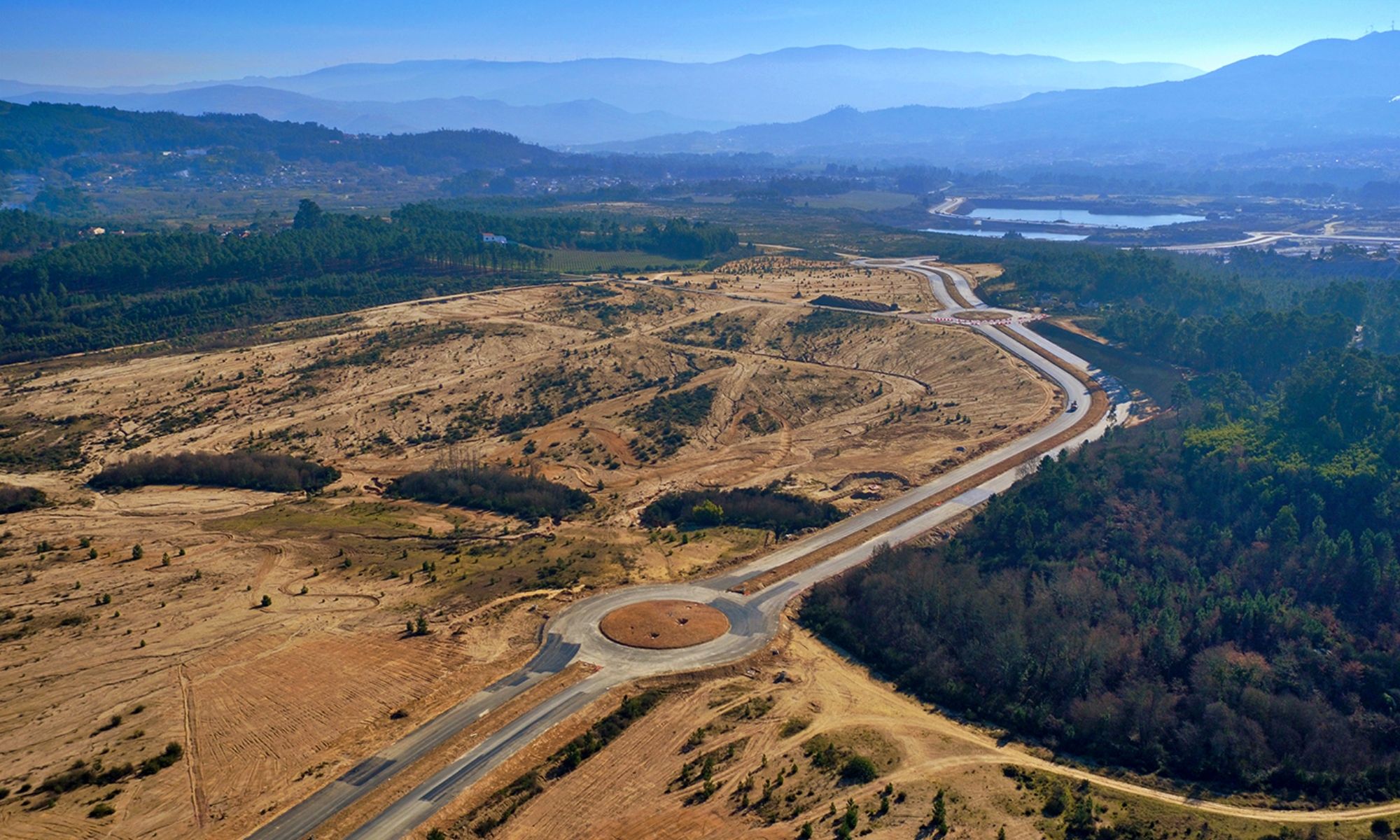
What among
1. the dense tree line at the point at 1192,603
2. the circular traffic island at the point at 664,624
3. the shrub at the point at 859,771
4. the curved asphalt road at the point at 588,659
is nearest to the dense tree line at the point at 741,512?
the curved asphalt road at the point at 588,659

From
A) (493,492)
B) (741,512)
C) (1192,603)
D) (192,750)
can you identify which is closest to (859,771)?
(1192,603)

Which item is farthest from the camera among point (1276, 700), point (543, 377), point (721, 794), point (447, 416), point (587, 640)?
point (543, 377)

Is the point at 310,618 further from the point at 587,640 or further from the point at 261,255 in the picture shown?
the point at 261,255

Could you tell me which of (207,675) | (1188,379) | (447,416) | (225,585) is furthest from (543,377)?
(1188,379)

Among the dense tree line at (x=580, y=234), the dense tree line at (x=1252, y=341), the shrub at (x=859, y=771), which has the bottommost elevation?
the shrub at (x=859, y=771)

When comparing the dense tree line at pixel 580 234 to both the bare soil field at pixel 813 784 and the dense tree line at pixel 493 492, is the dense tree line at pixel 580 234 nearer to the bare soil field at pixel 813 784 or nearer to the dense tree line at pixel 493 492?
the dense tree line at pixel 493 492
